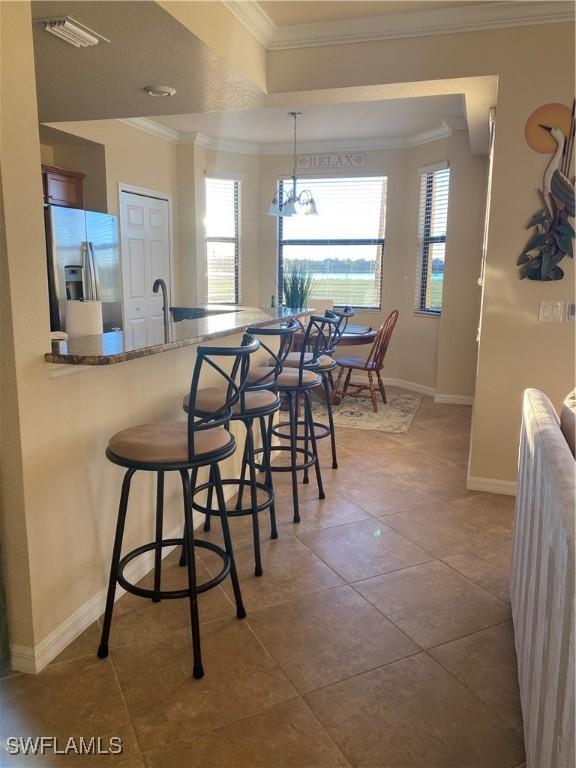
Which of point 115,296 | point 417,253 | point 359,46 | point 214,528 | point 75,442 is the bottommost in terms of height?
point 214,528

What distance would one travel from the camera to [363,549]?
8.71ft

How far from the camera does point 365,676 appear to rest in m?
1.82

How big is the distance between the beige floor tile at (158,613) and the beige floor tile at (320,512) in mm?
706

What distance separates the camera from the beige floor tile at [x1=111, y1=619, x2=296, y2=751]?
5.33ft

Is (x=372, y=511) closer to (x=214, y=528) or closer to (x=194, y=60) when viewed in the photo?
(x=214, y=528)

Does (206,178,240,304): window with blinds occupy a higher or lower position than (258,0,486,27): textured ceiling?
lower

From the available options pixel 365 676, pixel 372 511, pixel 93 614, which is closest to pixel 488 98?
pixel 372 511

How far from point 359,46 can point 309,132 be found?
9.20 ft

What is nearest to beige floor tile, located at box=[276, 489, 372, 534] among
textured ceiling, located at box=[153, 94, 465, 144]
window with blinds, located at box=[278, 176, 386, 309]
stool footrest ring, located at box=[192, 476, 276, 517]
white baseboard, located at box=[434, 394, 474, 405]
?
stool footrest ring, located at box=[192, 476, 276, 517]

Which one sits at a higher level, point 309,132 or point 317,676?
point 309,132

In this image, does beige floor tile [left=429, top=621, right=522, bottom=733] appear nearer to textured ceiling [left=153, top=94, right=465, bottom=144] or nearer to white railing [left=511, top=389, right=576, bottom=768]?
white railing [left=511, top=389, right=576, bottom=768]

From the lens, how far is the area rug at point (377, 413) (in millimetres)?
4852

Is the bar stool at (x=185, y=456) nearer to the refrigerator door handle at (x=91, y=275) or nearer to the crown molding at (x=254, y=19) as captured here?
the crown molding at (x=254, y=19)

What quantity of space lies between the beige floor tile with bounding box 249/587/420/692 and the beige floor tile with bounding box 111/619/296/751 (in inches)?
2.6
